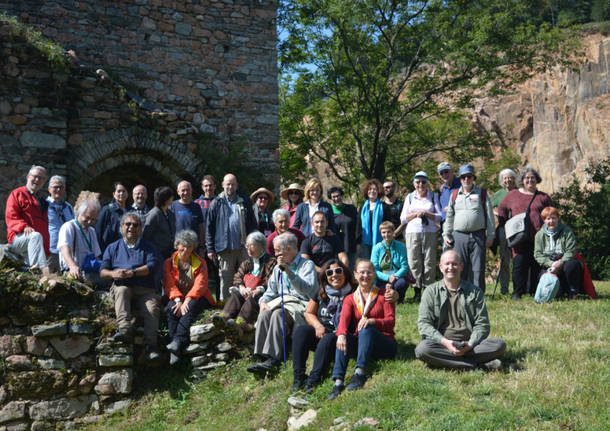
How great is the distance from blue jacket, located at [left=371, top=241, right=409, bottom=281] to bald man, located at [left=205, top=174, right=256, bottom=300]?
174 cm

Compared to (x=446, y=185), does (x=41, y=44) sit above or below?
above

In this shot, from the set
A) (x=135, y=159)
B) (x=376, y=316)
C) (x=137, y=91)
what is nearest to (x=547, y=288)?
(x=376, y=316)

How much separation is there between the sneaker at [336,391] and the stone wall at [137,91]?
6232 mm

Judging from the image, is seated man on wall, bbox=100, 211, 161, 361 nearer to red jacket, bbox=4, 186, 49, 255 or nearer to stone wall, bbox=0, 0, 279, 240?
red jacket, bbox=4, 186, 49, 255

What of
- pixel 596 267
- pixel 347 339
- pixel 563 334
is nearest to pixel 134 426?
pixel 347 339

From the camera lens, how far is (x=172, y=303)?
250 inches

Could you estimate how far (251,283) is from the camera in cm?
627

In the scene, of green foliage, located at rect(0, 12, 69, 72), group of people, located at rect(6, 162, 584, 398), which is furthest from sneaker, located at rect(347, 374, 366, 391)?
green foliage, located at rect(0, 12, 69, 72)

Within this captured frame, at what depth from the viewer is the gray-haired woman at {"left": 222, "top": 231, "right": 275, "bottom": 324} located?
6.21 meters

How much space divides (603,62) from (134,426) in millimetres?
28237

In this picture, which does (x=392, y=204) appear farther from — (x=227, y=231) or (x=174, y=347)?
(x=174, y=347)

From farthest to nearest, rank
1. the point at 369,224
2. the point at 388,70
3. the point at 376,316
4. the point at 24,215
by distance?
the point at 388,70 → the point at 369,224 → the point at 24,215 → the point at 376,316

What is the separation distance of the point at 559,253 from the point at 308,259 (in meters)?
3.47

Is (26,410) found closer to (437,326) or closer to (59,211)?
(59,211)
